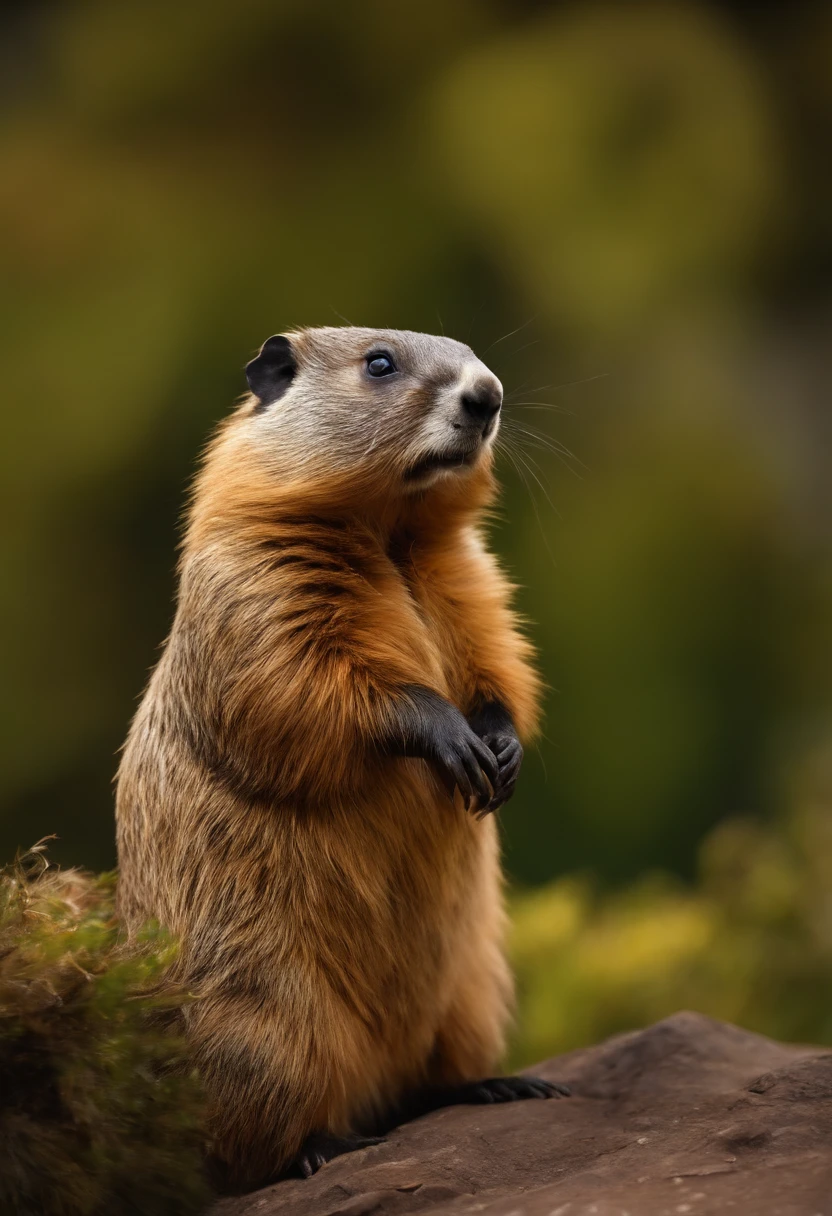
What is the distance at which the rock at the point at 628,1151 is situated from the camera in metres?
2.47

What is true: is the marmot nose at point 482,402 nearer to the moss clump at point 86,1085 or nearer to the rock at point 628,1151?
the moss clump at point 86,1085

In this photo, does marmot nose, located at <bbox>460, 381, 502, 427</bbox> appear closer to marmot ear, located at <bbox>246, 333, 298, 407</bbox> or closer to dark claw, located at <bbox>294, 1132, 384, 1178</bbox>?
marmot ear, located at <bbox>246, 333, 298, 407</bbox>

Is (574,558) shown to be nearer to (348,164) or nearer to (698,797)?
(698,797)

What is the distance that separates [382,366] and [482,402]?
0.38m

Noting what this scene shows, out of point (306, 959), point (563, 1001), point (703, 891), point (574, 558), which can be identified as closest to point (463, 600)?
point (306, 959)

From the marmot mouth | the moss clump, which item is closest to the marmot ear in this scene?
the marmot mouth

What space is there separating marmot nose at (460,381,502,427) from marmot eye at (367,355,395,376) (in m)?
0.31

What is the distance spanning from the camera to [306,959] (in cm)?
323

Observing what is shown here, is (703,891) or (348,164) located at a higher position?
(348,164)

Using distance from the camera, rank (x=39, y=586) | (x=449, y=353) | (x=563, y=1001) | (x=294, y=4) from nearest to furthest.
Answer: (x=449, y=353) < (x=563, y=1001) < (x=39, y=586) < (x=294, y=4)

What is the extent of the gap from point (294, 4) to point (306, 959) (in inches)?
209

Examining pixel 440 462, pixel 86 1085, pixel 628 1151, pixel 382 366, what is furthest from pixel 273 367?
pixel 628 1151

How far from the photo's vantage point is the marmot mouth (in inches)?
135

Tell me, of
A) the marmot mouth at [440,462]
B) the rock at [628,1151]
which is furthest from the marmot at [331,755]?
the rock at [628,1151]
